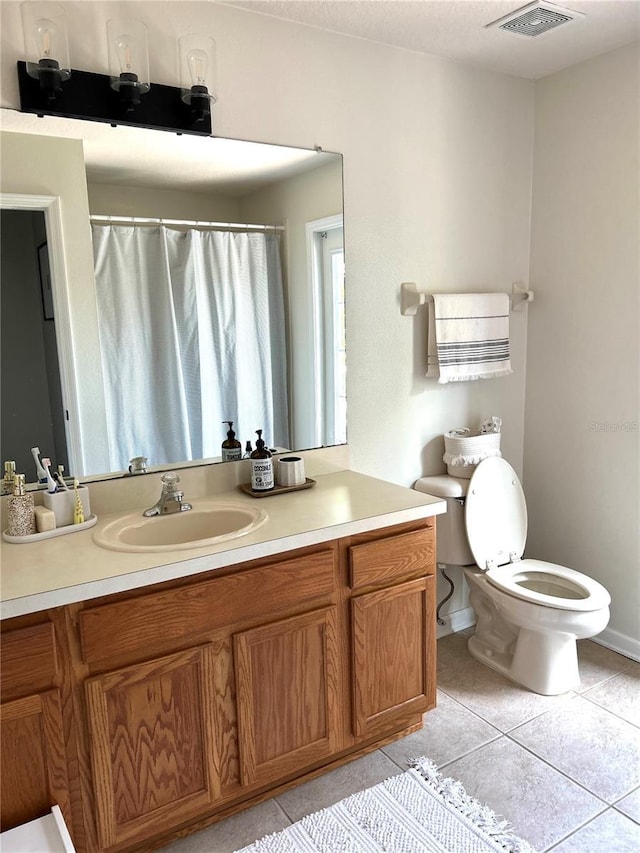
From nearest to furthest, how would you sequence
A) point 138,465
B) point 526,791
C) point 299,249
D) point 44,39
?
point 44,39 < point 526,791 < point 138,465 < point 299,249

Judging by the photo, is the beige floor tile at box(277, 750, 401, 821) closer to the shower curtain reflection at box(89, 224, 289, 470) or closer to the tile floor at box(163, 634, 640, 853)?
the tile floor at box(163, 634, 640, 853)

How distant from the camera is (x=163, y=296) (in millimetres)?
2145

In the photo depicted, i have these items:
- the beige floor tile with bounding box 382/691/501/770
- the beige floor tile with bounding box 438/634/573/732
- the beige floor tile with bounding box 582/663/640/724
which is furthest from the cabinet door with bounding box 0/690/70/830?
the beige floor tile with bounding box 582/663/640/724

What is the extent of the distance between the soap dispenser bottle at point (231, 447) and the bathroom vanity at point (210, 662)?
15cm

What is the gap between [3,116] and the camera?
1822 millimetres

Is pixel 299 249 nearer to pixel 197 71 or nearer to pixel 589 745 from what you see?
pixel 197 71

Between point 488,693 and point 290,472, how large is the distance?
1172mm

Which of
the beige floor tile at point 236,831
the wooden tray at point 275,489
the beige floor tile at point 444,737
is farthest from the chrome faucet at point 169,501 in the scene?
the beige floor tile at point 444,737

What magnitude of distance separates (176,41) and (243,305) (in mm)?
827

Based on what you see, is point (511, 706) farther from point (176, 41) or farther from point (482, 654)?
point (176, 41)

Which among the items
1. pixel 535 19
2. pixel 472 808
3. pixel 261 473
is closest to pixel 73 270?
pixel 261 473

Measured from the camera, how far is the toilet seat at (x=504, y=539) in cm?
262

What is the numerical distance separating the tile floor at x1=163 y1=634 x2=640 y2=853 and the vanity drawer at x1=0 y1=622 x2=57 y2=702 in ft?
2.25

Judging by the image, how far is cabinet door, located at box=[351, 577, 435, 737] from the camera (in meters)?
2.05
